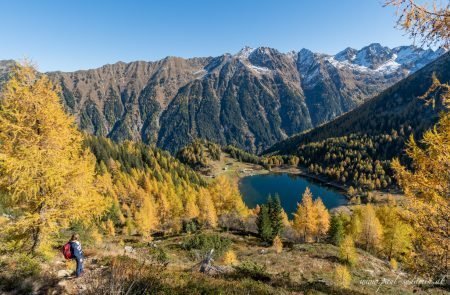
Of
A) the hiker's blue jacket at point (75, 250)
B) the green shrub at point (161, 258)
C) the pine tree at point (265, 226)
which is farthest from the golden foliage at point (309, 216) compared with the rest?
the hiker's blue jacket at point (75, 250)

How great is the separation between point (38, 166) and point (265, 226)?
57.2m

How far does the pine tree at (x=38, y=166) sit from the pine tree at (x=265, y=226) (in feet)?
176

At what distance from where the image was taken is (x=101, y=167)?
126 meters

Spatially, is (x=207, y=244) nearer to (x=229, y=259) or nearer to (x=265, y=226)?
(x=229, y=259)

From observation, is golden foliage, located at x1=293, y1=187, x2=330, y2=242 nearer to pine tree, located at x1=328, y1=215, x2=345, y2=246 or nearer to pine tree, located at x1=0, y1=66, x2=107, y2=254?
pine tree, located at x1=328, y1=215, x2=345, y2=246

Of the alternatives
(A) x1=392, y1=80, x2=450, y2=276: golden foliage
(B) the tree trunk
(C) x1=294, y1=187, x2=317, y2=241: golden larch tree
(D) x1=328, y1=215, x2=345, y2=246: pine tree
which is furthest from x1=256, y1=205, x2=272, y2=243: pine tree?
(B) the tree trunk

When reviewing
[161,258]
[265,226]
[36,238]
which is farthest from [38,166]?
[265,226]

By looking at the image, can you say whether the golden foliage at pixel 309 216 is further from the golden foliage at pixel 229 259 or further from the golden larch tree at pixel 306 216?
the golden foliage at pixel 229 259

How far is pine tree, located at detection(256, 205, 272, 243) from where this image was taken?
66.5m

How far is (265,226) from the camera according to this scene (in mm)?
67375

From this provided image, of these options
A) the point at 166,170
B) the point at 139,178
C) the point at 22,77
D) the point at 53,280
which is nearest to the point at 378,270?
the point at 53,280

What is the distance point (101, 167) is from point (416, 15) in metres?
132

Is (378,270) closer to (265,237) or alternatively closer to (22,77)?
(265,237)

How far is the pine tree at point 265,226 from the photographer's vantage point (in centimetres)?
6650
